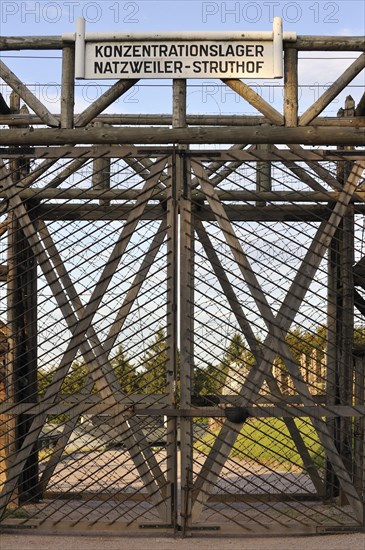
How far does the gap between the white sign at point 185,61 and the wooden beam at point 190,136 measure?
53 cm

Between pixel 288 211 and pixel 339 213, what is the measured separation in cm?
251

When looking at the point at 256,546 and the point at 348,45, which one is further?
the point at 348,45

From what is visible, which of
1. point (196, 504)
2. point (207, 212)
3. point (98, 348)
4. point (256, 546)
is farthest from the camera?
point (207, 212)

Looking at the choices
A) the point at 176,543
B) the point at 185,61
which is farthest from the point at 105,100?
the point at 176,543

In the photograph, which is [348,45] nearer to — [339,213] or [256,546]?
[339,213]

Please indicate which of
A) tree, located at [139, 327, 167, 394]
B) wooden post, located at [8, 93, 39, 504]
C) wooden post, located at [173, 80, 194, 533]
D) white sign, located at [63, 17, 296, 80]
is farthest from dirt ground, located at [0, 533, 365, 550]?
white sign, located at [63, 17, 296, 80]

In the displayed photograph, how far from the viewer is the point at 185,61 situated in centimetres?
929

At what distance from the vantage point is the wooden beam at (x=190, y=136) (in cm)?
925

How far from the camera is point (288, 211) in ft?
39.7

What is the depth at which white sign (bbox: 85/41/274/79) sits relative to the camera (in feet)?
30.5

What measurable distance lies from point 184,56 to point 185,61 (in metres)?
0.05

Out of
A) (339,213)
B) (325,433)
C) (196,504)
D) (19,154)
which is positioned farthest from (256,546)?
(19,154)

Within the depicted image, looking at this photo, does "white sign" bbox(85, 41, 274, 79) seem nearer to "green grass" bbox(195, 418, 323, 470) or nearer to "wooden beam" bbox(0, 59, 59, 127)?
"wooden beam" bbox(0, 59, 59, 127)

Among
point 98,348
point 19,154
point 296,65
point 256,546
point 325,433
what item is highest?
point 296,65
